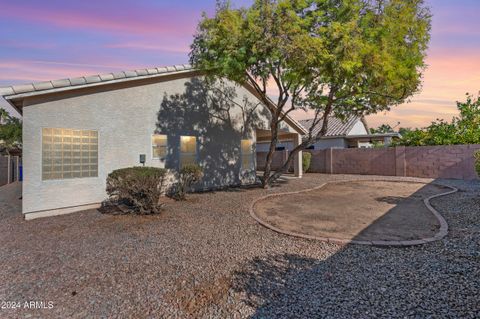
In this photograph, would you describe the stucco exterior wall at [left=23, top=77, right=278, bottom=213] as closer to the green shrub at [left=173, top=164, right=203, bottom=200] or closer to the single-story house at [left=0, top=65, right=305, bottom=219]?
the single-story house at [left=0, top=65, right=305, bottom=219]

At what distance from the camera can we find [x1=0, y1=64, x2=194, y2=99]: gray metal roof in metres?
6.32

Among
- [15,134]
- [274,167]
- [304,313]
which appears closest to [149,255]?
[304,313]

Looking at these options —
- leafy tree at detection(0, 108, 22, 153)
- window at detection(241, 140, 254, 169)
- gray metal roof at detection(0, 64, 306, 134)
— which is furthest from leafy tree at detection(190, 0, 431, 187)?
leafy tree at detection(0, 108, 22, 153)

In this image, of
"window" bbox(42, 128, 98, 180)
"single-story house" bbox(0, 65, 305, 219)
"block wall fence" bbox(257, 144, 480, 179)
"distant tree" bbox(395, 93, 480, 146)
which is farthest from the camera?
"distant tree" bbox(395, 93, 480, 146)

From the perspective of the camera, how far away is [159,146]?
948cm

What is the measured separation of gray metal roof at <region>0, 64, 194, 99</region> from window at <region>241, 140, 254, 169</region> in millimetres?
5221

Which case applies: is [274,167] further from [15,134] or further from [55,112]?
[15,134]

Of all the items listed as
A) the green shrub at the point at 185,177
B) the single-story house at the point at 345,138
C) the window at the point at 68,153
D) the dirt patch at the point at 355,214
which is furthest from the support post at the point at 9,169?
the single-story house at the point at 345,138

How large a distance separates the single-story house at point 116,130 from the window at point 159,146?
1.6 inches

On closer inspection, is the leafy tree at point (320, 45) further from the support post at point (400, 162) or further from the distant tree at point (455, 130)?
the distant tree at point (455, 130)

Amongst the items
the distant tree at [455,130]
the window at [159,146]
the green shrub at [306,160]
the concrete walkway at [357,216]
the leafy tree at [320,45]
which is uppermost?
the leafy tree at [320,45]

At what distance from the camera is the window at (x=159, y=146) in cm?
934

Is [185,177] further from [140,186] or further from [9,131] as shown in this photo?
[9,131]

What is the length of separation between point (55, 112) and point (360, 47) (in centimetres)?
996
